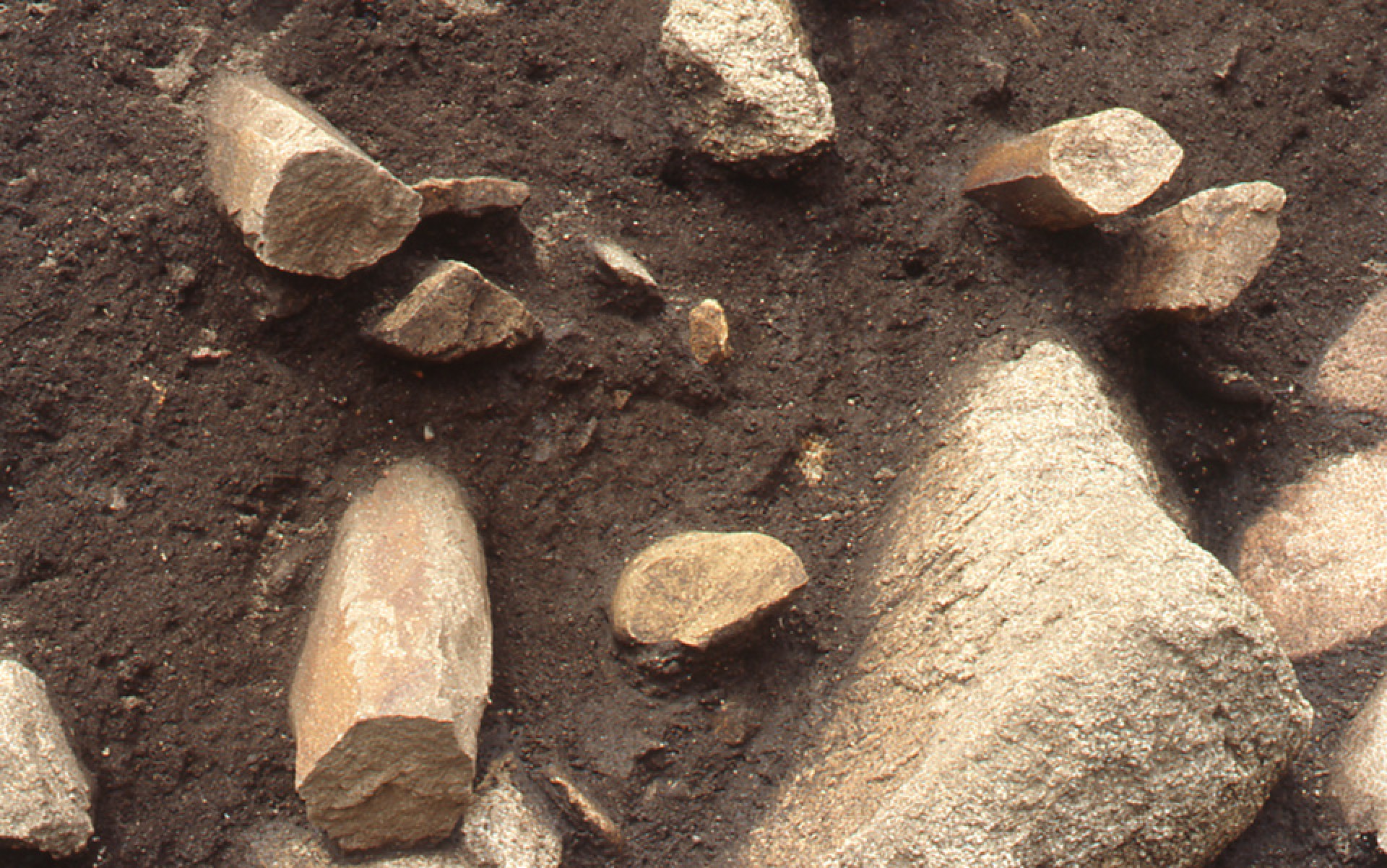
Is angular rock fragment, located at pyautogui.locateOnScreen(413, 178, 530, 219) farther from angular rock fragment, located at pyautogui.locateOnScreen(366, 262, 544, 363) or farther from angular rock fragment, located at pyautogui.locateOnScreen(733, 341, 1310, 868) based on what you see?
angular rock fragment, located at pyautogui.locateOnScreen(733, 341, 1310, 868)

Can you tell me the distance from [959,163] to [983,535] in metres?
0.55

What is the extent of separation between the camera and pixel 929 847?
50.4 inches

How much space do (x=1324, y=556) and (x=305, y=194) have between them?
132cm

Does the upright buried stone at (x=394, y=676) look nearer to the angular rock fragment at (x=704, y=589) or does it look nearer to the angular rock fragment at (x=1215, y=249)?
the angular rock fragment at (x=704, y=589)

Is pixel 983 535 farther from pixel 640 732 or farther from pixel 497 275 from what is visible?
pixel 497 275

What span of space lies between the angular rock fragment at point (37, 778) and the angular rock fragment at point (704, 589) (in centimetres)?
60

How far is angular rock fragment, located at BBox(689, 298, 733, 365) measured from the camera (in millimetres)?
1617

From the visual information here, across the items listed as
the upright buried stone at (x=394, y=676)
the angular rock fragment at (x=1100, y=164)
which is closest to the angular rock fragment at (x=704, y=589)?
the upright buried stone at (x=394, y=676)

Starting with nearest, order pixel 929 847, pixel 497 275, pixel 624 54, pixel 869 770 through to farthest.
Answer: pixel 929 847
pixel 869 770
pixel 497 275
pixel 624 54

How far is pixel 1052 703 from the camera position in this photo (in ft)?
4.20

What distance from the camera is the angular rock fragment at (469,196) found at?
1.50m

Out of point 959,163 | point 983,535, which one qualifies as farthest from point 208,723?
point 959,163

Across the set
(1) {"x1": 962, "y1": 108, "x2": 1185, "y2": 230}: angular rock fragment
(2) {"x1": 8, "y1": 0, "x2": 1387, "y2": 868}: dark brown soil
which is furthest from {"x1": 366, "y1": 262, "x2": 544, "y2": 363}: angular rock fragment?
(1) {"x1": 962, "y1": 108, "x2": 1185, "y2": 230}: angular rock fragment

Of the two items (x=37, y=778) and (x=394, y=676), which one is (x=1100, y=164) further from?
(x=37, y=778)
